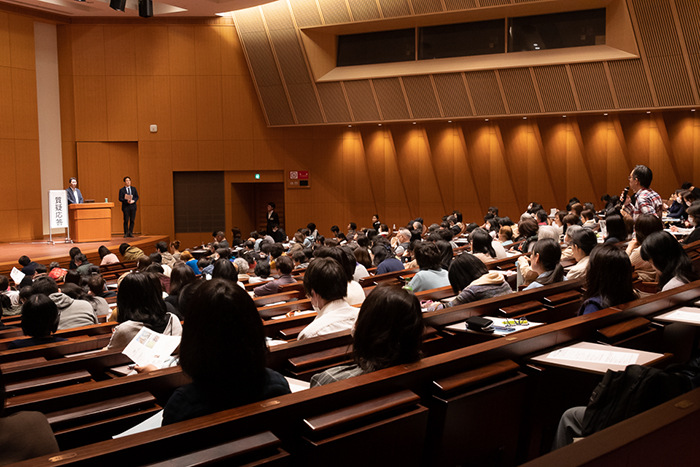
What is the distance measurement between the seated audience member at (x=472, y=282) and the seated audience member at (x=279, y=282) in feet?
5.92

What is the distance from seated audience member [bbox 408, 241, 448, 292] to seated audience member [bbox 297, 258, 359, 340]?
176cm

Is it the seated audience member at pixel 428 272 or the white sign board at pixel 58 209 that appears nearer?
the seated audience member at pixel 428 272

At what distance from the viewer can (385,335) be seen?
2162 mm

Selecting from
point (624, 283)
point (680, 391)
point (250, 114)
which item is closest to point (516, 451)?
point (680, 391)

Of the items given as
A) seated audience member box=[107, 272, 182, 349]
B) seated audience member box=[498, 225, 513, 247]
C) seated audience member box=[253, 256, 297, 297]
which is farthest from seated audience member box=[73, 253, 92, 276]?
seated audience member box=[498, 225, 513, 247]

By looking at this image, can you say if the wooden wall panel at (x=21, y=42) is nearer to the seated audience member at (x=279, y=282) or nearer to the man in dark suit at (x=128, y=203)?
the man in dark suit at (x=128, y=203)

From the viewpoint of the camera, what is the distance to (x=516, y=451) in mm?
2457

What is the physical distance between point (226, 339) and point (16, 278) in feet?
19.4

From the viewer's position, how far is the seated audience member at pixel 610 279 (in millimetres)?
3156

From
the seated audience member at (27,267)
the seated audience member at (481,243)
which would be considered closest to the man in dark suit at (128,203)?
the seated audience member at (27,267)

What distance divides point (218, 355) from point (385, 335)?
655 millimetres

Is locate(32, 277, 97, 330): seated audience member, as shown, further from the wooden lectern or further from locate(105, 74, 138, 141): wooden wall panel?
locate(105, 74, 138, 141): wooden wall panel

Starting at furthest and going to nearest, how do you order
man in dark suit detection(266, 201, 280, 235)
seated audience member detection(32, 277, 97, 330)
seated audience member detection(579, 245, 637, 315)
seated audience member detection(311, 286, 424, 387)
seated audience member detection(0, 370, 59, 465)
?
1. man in dark suit detection(266, 201, 280, 235)
2. seated audience member detection(32, 277, 97, 330)
3. seated audience member detection(579, 245, 637, 315)
4. seated audience member detection(311, 286, 424, 387)
5. seated audience member detection(0, 370, 59, 465)

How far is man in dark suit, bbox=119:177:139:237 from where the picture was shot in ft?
42.9
